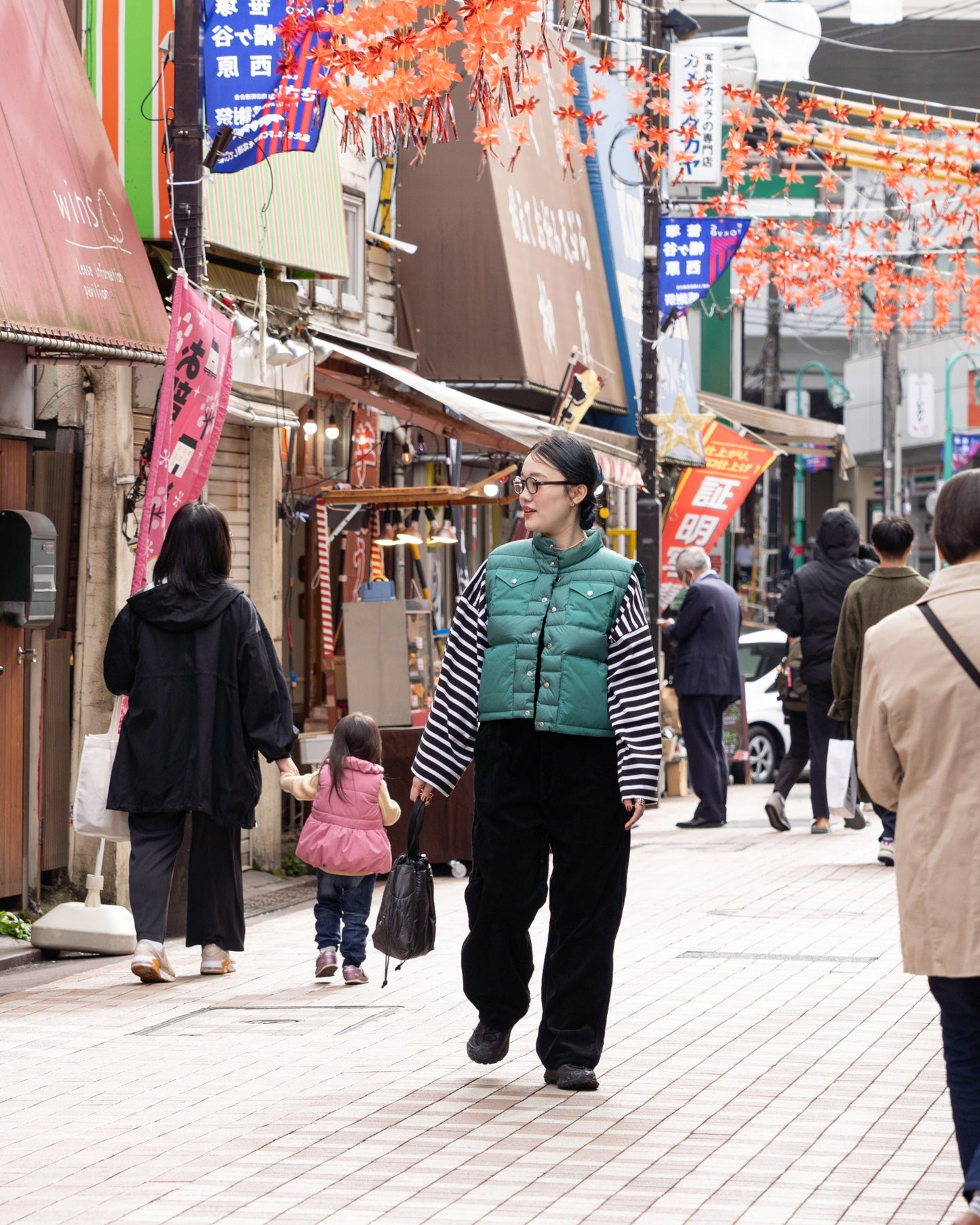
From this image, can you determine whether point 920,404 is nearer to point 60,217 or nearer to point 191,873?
point 60,217

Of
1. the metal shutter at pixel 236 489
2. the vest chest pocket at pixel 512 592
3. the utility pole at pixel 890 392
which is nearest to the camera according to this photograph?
the vest chest pocket at pixel 512 592

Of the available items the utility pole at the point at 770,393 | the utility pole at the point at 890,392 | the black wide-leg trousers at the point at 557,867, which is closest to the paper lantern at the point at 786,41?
the black wide-leg trousers at the point at 557,867

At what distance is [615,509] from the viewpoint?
79.5ft

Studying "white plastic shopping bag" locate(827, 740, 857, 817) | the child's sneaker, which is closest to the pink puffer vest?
the child's sneaker

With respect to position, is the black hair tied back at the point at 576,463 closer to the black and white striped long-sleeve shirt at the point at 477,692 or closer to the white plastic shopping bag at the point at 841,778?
the black and white striped long-sleeve shirt at the point at 477,692

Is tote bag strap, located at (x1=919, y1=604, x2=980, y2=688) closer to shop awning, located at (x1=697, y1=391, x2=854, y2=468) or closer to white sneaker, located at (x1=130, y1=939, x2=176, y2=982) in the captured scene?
white sneaker, located at (x1=130, y1=939, x2=176, y2=982)

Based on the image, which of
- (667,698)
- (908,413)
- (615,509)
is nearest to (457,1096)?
(667,698)

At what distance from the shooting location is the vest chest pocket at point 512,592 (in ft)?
22.5

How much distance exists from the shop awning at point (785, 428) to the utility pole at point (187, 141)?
15951 mm

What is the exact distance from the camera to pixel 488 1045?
6.92 meters

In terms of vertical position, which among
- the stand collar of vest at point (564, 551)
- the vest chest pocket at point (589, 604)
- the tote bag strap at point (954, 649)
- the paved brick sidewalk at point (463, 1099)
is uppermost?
the stand collar of vest at point (564, 551)

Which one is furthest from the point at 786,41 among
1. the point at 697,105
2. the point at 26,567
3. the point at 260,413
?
the point at 26,567

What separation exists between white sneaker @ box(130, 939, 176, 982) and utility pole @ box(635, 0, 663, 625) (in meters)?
10.2

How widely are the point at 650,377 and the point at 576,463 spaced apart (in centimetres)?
1235
